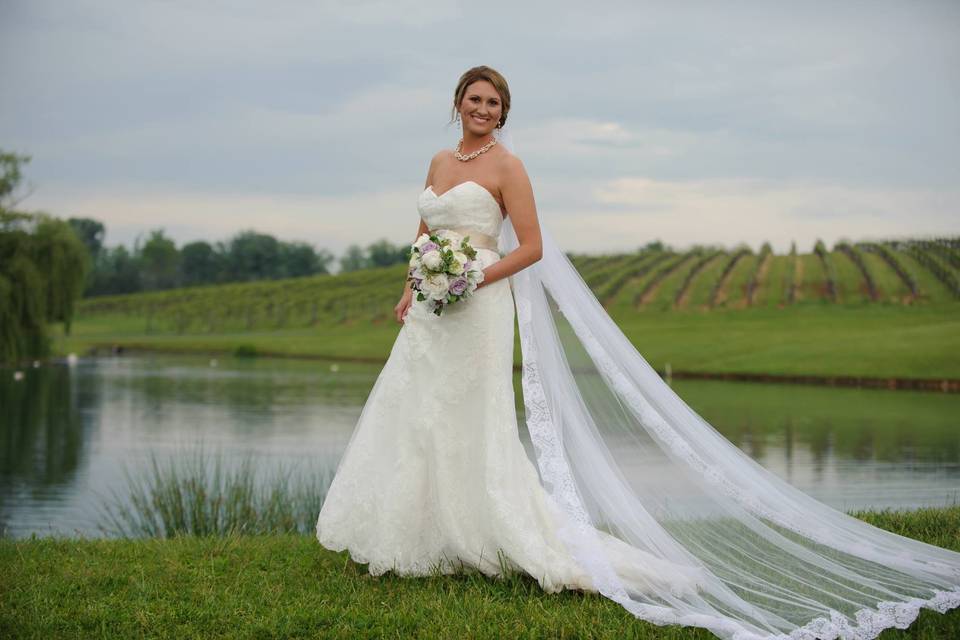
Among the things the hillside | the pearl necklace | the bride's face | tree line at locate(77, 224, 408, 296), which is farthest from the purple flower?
tree line at locate(77, 224, 408, 296)

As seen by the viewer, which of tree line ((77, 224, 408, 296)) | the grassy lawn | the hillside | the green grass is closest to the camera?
the green grass

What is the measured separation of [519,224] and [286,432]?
14.8 meters

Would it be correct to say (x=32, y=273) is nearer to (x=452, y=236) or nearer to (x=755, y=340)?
(x=755, y=340)

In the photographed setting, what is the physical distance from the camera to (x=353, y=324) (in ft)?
224

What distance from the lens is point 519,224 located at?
16.8 feet

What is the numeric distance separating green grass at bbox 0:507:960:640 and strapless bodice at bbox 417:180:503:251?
2.00 m

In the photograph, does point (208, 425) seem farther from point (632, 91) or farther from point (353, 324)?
point (353, 324)

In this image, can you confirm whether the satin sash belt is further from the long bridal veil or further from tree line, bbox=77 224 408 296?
tree line, bbox=77 224 408 296

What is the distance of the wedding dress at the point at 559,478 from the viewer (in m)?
4.73

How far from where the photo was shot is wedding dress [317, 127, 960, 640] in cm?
473

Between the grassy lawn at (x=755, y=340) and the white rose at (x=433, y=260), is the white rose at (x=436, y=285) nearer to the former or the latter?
the white rose at (x=433, y=260)

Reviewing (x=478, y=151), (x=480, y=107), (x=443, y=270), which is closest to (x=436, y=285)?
(x=443, y=270)

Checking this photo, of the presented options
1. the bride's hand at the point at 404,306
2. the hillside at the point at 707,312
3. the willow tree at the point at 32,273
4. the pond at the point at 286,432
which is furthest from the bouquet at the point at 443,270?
the willow tree at the point at 32,273

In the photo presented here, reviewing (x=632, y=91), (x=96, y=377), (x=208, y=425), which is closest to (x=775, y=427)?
(x=632, y=91)
